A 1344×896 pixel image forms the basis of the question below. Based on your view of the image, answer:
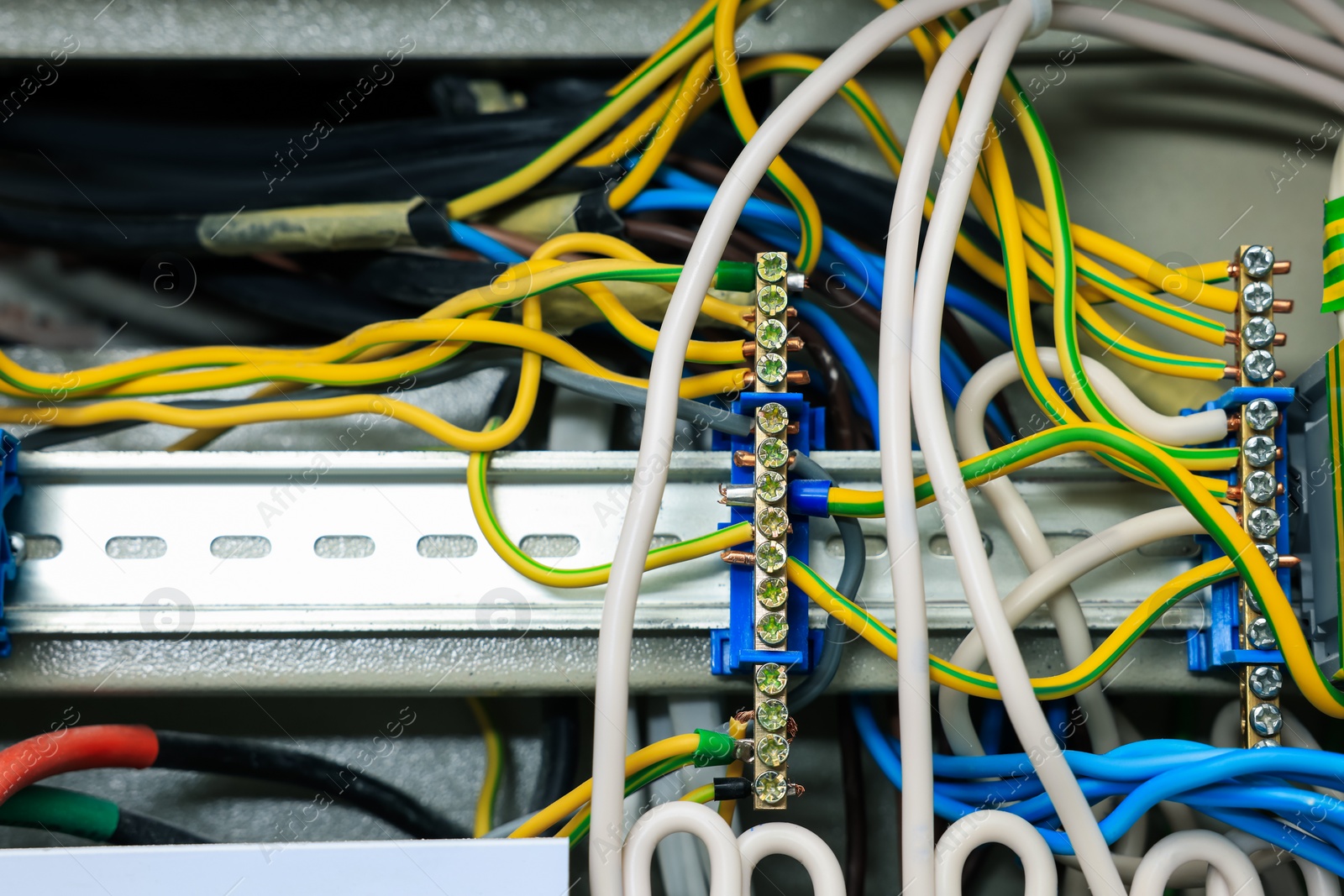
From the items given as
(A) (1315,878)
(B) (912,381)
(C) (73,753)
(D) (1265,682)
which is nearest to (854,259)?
(B) (912,381)

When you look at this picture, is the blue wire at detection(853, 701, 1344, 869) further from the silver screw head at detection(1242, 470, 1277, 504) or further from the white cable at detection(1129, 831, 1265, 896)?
the silver screw head at detection(1242, 470, 1277, 504)

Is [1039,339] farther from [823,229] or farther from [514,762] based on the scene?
[514,762]

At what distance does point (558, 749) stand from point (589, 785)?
0.51 ft

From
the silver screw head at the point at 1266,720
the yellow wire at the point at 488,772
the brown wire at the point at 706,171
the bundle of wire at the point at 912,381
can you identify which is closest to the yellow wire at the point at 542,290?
the bundle of wire at the point at 912,381

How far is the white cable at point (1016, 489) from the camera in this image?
1.92ft

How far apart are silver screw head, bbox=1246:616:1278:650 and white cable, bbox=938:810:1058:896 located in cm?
21

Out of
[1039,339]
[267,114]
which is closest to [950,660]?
[1039,339]

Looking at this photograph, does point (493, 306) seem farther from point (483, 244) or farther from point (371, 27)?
point (371, 27)

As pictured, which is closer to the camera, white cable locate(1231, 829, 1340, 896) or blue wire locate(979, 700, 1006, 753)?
white cable locate(1231, 829, 1340, 896)

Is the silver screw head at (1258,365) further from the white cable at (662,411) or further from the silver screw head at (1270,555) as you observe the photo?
the white cable at (662,411)

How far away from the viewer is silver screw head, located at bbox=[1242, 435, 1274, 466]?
57 cm

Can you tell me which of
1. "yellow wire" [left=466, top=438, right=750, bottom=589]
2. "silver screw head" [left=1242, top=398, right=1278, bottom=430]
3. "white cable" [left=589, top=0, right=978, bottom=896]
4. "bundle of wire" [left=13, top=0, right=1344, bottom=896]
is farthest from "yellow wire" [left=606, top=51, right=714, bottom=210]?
"silver screw head" [left=1242, top=398, right=1278, bottom=430]

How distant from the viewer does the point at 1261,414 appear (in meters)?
0.57

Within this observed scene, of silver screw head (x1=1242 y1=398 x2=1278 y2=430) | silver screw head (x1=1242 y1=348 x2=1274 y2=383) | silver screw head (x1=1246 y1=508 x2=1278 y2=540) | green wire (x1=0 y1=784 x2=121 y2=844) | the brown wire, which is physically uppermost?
the brown wire
